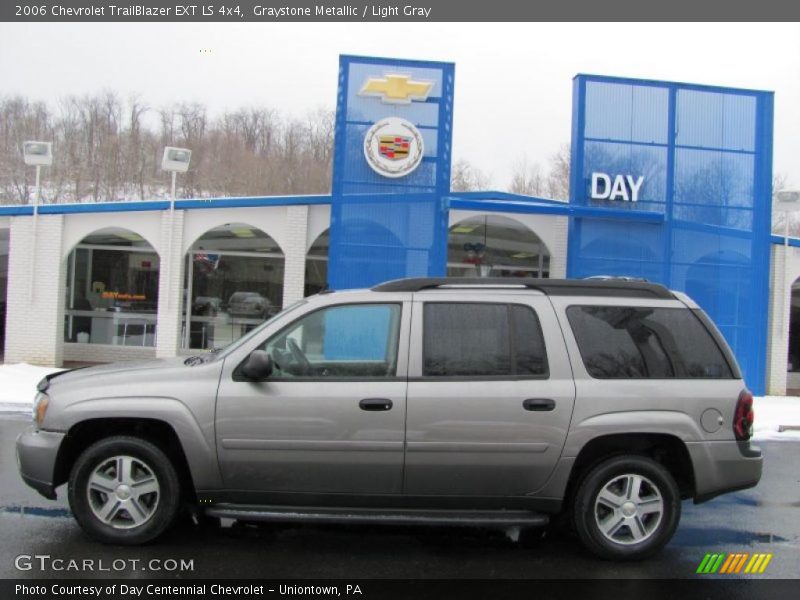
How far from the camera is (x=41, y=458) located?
16.2 feet

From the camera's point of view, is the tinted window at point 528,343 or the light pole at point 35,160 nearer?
the tinted window at point 528,343

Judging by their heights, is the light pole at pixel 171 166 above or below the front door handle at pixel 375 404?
above

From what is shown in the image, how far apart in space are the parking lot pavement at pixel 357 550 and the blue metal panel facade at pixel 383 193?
27.6 ft

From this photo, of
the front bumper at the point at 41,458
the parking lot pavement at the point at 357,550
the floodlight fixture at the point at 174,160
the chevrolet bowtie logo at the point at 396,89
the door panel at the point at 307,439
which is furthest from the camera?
the floodlight fixture at the point at 174,160

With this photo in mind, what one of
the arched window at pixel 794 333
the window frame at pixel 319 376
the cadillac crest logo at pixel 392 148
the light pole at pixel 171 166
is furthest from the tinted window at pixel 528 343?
the arched window at pixel 794 333

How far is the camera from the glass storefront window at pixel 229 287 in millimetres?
17375

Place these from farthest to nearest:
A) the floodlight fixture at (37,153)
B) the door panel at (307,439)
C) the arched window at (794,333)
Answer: the arched window at (794,333) → the floodlight fixture at (37,153) → the door panel at (307,439)

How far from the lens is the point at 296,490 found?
486 centimetres

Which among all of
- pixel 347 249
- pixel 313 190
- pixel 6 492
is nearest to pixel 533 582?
pixel 6 492

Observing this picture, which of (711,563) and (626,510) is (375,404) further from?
(711,563)

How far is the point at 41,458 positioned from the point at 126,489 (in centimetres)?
59

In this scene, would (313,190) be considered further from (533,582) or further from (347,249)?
(533,582)

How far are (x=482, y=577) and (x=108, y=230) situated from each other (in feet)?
46.5

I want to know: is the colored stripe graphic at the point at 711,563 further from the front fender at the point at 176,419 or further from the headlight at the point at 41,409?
the headlight at the point at 41,409
